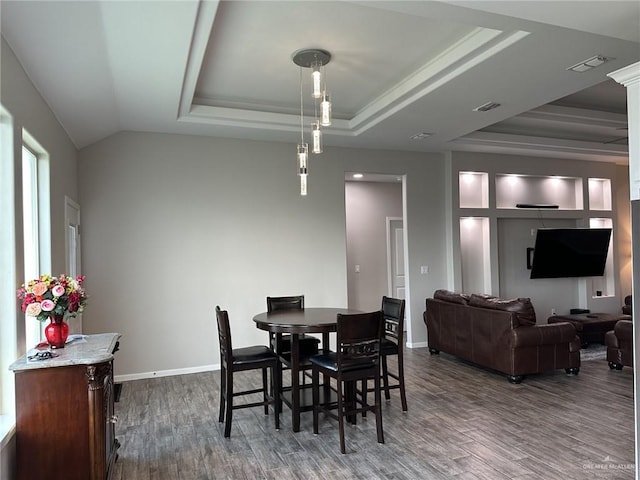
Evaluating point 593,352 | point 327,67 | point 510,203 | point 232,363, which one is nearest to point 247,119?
point 327,67

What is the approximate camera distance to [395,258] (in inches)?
324

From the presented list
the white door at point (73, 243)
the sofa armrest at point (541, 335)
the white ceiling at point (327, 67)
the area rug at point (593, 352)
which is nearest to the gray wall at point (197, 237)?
the white door at point (73, 243)

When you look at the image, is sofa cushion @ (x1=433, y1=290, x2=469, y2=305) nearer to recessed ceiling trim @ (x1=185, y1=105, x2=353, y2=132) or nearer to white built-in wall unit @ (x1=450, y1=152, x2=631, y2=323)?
white built-in wall unit @ (x1=450, y1=152, x2=631, y2=323)

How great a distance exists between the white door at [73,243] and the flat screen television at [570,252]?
6.40 meters

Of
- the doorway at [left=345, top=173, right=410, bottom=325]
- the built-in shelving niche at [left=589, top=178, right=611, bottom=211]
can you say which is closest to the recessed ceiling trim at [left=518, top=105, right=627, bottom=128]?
the built-in shelving niche at [left=589, top=178, right=611, bottom=211]

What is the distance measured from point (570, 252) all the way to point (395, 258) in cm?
287

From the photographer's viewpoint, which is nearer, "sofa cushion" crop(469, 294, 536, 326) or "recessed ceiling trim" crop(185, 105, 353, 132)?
"sofa cushion" crop(469, 294, 536, 326)

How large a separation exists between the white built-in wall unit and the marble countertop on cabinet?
205 inches

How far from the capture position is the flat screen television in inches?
278

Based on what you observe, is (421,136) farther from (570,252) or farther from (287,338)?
(570,252)

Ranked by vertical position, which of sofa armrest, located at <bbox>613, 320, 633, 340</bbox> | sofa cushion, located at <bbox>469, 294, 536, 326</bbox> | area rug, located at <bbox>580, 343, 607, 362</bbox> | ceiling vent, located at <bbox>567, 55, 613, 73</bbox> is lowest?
area rug, located at <bbox>580, 343, 607, 362</bbox>

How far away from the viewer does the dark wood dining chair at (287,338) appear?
417cm

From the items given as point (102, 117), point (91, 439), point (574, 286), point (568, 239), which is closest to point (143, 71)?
point (102, 117)

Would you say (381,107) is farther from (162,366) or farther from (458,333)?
(162,366)
